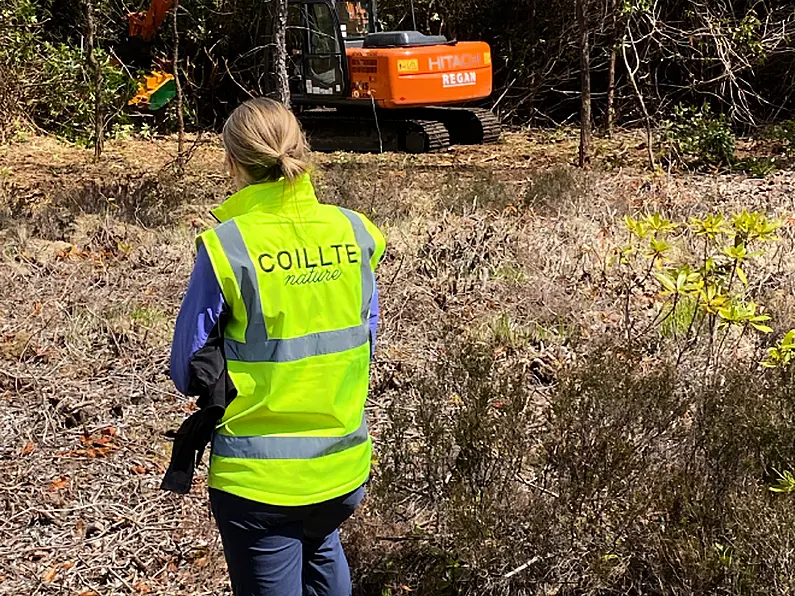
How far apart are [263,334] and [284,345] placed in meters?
0.05

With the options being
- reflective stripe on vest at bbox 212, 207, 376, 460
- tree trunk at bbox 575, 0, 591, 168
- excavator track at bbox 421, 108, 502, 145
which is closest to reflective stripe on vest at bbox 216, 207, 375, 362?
reflective stripe on vest at bbox 212, 207, 376, 460

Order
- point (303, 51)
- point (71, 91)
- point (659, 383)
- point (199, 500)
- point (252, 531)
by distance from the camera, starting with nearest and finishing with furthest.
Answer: point (252, 531), point (659, 383), point (199, 500), point (303, 51), point (71, 91)

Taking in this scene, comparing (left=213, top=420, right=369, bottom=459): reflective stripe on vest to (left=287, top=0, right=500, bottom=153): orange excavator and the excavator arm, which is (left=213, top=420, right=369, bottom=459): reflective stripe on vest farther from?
the excavator arm

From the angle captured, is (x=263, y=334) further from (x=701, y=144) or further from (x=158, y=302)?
(x=701, y=144)

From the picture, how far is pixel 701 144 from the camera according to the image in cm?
998

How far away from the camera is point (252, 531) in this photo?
89.9 inches

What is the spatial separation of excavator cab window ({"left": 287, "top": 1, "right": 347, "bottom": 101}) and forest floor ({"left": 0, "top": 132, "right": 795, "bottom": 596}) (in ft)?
7.86

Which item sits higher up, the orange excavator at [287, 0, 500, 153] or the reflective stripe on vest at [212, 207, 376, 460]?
the reflective stripe on vest at [212, 207, 376, 460]

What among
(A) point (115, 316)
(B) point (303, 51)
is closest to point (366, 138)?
(B) point (303, 51)

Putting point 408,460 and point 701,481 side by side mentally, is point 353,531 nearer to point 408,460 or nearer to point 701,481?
point 408,460

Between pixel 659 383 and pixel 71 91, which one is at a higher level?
pixel 659 383

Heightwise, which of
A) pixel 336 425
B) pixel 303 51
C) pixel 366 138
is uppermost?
pixel 336 425

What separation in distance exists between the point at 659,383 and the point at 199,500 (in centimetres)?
164

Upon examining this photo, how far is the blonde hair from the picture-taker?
2256 millimetres
